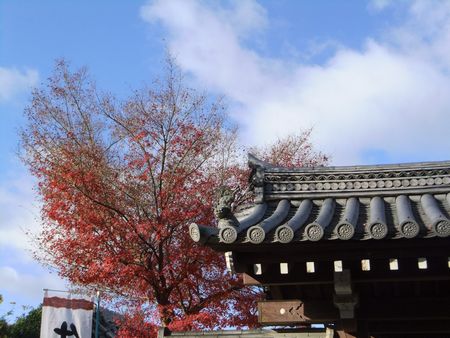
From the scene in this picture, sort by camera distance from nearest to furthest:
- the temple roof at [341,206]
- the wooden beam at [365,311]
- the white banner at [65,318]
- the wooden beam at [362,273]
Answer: the temple roof at [341,206], the wooden beam at [362,273], the wooden beam at [365,311], the white banner at [65,318]

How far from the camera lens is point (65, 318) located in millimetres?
13508

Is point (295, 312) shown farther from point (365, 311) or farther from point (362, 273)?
point (362, 273)

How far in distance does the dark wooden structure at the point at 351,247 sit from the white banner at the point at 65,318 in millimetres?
8836

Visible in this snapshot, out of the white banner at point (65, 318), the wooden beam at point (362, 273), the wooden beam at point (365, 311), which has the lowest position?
the wooden beam at point (365, 311)

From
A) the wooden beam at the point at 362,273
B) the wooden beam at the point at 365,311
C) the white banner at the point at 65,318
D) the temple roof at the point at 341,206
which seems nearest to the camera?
the temple roof at the point at 341,206

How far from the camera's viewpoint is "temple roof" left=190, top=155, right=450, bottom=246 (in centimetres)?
473

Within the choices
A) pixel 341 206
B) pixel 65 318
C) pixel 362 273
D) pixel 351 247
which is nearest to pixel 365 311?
pixel 362 273

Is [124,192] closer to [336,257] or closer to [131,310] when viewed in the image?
[131,310]

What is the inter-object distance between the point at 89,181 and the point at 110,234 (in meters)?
1.37

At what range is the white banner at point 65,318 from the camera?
13.4 metres

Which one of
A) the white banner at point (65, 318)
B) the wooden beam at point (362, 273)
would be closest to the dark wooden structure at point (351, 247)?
the wooden beam at point (362, 273)

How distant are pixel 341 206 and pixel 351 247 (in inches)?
46.3

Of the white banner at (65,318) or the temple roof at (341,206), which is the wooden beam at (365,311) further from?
the white banner at (65,318)

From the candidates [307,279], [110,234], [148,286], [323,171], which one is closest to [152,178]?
[110,234]
